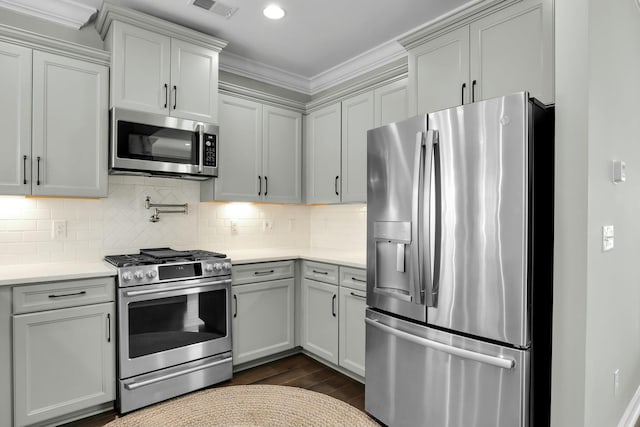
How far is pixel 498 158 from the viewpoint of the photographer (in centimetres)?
178

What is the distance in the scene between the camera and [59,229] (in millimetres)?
2822

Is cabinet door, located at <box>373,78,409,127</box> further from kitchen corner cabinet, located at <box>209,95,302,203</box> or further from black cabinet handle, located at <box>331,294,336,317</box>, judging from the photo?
black cabinet handle, located at <box>331,294,336,317</box>

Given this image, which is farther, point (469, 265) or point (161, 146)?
point (161, 146)

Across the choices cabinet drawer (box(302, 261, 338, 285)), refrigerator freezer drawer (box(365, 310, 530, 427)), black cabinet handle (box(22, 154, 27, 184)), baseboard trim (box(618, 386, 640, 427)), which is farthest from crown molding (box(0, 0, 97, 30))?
baseboard trim (box(618, 386, 640, 427))

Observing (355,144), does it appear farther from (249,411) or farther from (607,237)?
(249,411)

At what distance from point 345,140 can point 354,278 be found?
1.24m

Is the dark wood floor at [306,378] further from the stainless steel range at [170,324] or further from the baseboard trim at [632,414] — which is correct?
the baseboard trim at [632,414]

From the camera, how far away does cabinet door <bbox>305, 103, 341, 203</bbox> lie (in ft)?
11.6

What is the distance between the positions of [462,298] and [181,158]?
7.31 feet

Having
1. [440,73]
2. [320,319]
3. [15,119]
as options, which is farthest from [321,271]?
[15,119]

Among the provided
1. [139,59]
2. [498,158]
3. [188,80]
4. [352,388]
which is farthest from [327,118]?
[352,388]

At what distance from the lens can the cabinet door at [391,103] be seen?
9.69ft

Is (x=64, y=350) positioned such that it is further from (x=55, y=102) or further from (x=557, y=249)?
(x=557, y=249)

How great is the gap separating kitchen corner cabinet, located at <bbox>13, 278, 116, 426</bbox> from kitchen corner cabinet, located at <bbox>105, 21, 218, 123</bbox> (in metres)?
1.29
